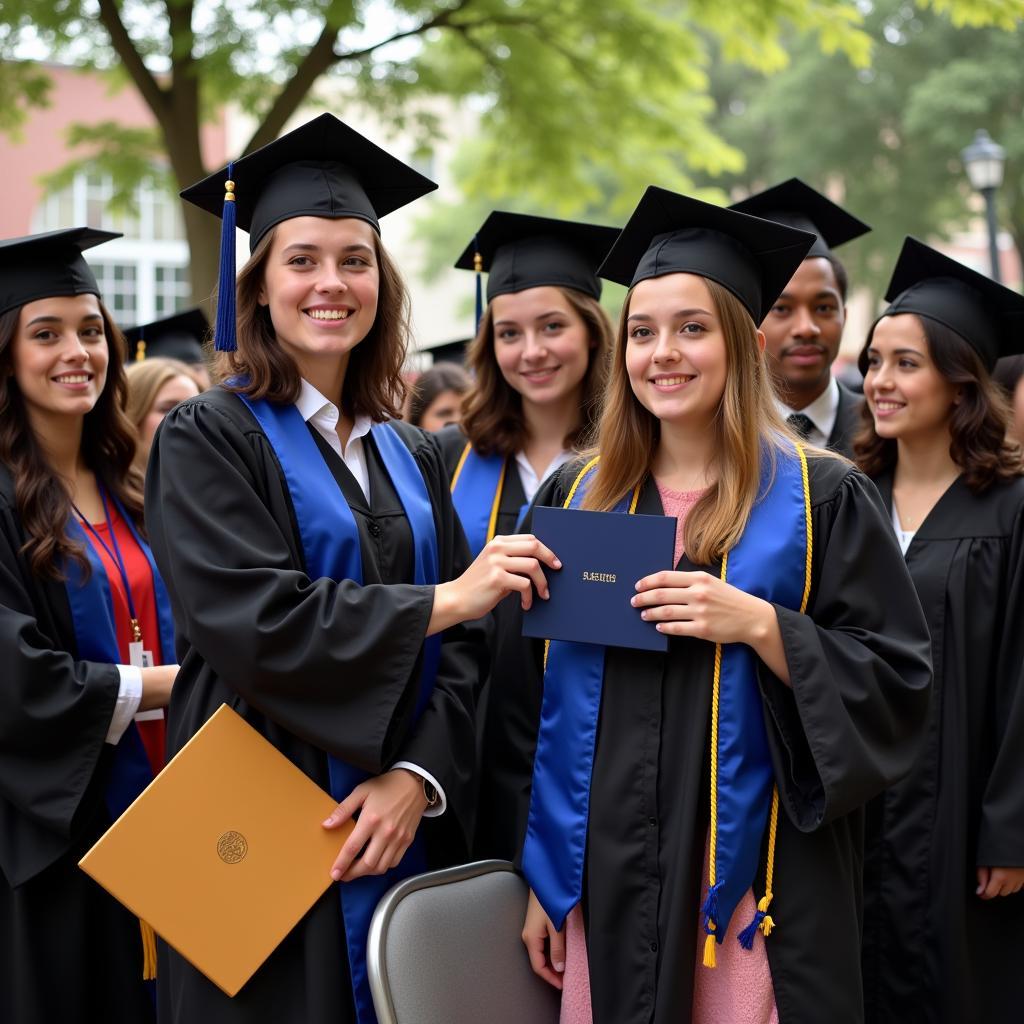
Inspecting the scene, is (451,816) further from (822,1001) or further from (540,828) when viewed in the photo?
(822,1001)

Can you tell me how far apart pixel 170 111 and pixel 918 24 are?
56.4 feet

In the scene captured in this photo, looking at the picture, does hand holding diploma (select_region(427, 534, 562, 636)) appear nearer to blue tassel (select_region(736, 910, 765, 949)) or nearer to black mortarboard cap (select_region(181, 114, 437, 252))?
blue tassel (select_region(736, 910, 765, 949))

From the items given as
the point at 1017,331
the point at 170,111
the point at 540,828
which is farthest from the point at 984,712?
the point at 170,111

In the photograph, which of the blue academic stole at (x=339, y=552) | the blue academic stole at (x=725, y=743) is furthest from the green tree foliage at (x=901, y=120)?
the blue academic stole at (x=339, y=552)

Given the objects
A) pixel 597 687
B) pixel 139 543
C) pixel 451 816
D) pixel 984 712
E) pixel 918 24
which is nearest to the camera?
pixel 597 687

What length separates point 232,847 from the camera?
2.27m

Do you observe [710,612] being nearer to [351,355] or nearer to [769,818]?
[769,818]

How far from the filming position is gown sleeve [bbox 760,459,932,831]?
2.19 metres

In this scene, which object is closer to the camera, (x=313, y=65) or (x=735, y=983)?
(x=735, y=983)

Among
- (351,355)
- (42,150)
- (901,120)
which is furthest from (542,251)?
(42,150)

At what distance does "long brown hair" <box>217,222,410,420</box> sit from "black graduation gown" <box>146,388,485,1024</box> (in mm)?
Result: 117

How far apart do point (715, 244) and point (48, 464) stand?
1.91m

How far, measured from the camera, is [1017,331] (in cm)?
344

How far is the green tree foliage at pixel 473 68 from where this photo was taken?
6.91 metres
